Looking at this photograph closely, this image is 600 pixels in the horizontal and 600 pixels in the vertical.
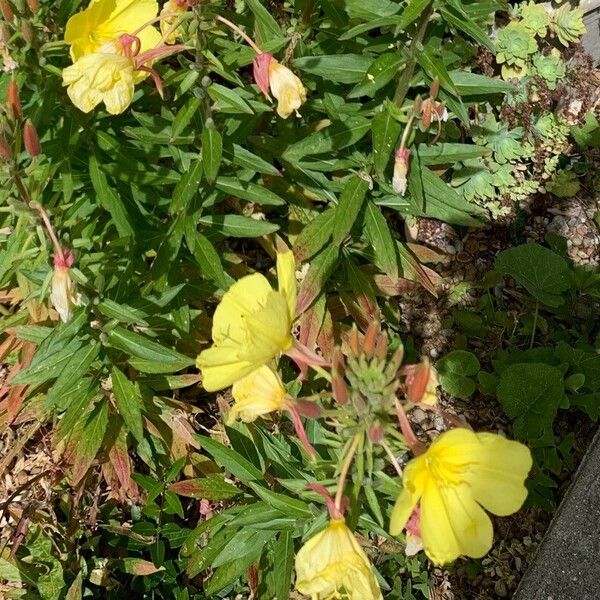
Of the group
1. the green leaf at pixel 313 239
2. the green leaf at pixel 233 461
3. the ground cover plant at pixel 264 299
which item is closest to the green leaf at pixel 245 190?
the ground cover plant at pixel 264 299

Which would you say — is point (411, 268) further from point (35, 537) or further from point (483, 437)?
point (35, 537)

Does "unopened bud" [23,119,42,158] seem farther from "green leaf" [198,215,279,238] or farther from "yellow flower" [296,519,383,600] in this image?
"yellow flower" [296,519,383,600]

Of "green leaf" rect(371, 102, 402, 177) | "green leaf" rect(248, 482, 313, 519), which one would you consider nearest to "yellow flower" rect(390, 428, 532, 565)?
"green leaf" rect(248, 482, 313, 519)

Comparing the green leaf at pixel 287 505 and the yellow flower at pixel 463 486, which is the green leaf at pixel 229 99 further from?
the yellow flower at pixel 463 486

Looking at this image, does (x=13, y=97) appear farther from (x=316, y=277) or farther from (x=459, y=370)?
(x=459, y=370)

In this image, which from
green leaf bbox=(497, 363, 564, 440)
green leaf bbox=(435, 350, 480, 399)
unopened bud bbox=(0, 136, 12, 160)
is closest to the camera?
unopened bud bbox=(0, 136, 12, 160)

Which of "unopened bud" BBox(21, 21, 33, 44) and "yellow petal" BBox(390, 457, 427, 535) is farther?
"unopened bud" BBox(21, 21, 33, 44)

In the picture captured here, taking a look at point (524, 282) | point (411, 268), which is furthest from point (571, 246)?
point (411, 268)
